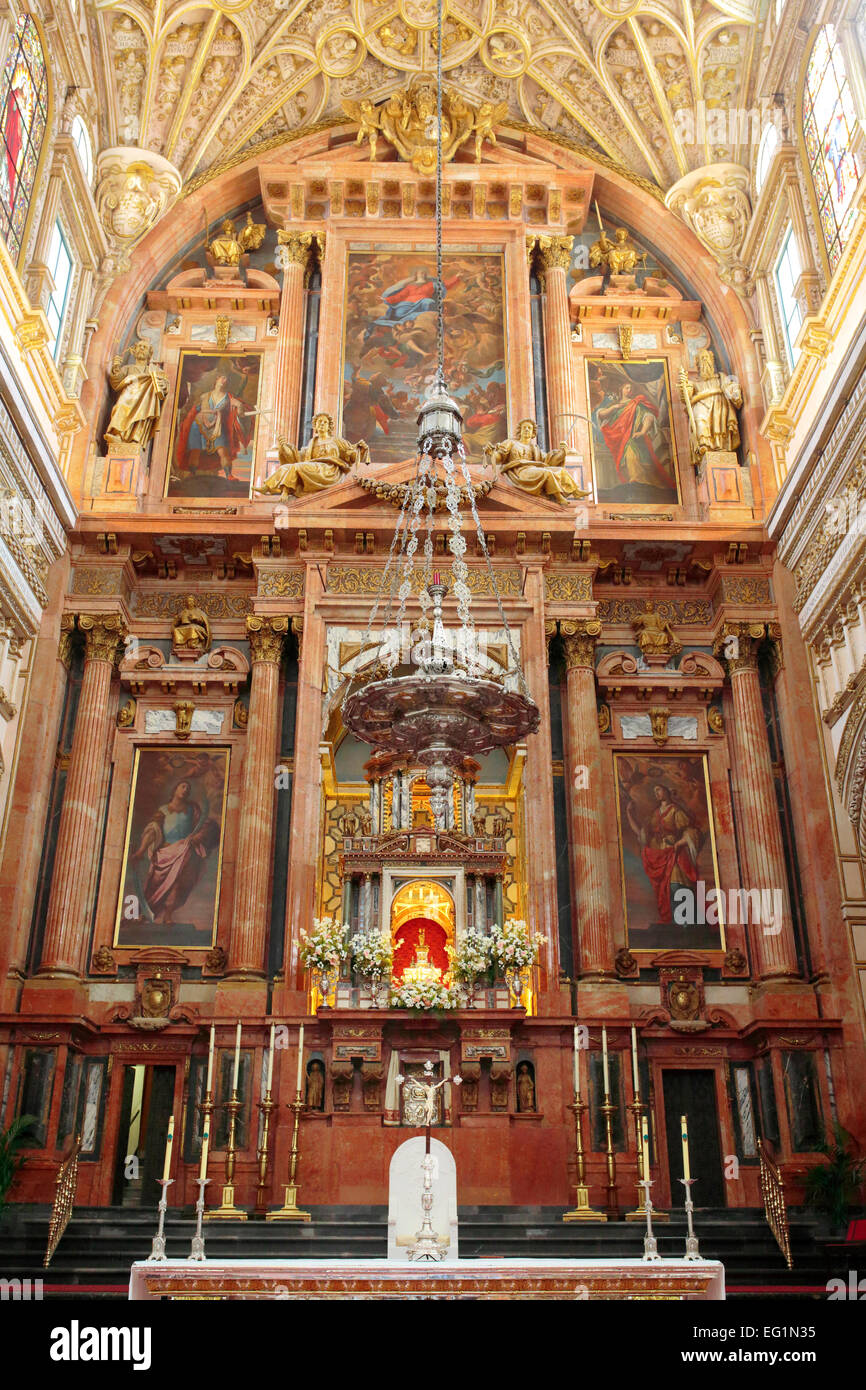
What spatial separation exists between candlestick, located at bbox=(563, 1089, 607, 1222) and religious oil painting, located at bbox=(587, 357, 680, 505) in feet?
28.0

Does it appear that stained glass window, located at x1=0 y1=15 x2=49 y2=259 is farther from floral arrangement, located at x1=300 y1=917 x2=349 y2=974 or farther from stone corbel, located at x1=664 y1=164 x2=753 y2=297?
stone corbel, located at x1=664 y1=164 x2=753 y2=297

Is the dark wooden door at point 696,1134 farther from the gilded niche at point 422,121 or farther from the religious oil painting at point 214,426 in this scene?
the gilded niche at point 422,121

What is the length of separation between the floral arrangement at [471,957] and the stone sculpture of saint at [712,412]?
322 inches

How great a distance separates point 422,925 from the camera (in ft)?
50.5

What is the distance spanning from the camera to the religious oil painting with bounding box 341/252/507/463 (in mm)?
18906

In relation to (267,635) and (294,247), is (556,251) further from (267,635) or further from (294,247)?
(267,635)

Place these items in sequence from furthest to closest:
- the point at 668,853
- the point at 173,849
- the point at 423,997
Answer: the point at 668,853
the point at 173,849
the point at 423,997

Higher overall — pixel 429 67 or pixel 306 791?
pixel 429 67

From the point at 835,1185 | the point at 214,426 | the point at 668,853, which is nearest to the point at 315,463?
the point at 214,426

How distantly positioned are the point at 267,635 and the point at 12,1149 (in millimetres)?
6931

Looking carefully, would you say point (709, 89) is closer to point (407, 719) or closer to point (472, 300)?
point (472, 300)

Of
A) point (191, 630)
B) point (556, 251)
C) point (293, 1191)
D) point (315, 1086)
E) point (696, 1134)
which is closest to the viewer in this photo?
point (293, 1191)

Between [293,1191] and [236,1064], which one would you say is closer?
[293,1191]

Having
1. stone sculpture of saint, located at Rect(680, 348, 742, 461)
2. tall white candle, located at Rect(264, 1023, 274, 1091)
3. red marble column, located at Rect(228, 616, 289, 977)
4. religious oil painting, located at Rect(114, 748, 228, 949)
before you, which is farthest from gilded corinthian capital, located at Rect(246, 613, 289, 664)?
stone sculpture of saint, located at Rect(680, 348, 742, 461)
